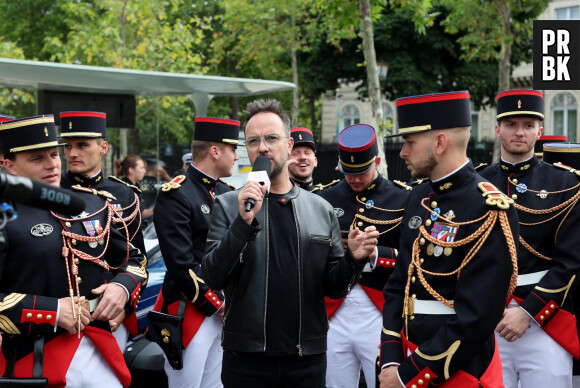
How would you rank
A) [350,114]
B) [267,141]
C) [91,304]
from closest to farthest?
[267,141] → [91,304] → [350,114]

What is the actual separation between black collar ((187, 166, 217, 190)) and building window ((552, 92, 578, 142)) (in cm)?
3214

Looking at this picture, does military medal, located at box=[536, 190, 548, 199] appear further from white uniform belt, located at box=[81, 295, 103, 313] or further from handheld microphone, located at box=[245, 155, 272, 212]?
white uniform belt, located at box=[81, 295, 103, 313]

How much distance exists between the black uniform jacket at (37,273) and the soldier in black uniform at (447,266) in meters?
1.68

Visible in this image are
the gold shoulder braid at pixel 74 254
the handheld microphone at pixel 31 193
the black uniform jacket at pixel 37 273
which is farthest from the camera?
the gold shoulder braid at pixel 74 254

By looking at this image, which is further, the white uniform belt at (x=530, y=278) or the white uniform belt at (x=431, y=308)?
the white uniform belt at (x=530, y=278)

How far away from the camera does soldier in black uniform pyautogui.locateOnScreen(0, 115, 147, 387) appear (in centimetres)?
352

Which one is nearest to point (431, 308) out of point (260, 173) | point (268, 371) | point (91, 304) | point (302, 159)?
point (268, 371)

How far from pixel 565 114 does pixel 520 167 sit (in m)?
32.6

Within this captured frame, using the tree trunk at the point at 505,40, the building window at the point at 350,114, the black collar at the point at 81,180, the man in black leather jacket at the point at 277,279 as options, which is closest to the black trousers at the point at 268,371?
the man in black leather jacket at the point at 277,279

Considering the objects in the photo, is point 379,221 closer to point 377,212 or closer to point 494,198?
point 377,212

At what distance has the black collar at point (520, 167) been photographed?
4.54m

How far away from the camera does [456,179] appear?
3307 mm

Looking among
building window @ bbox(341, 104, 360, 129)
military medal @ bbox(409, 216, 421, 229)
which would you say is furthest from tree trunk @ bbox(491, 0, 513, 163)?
building window @ bbox(341, 104, 360, 129)

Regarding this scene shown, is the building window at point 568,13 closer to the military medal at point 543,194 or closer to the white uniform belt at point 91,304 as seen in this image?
the military medal at point 543,194
